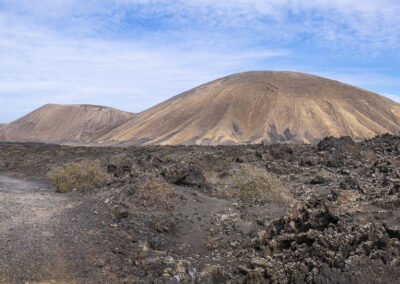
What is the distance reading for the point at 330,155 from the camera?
20.1m

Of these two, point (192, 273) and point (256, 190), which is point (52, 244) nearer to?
point (192, 273)

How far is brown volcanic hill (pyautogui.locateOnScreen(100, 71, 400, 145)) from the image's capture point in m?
63.1

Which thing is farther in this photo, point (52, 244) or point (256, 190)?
point (256, 190)

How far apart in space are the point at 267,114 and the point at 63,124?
62110 mm

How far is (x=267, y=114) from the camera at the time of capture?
6800 cm

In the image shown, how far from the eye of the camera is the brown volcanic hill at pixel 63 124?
9700 cm

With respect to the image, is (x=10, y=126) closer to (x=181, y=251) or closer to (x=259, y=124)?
(x=259, y=124)

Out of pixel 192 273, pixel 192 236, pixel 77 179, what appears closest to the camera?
pixel 192 273

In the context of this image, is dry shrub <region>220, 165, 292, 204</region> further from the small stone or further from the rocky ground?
the small stone

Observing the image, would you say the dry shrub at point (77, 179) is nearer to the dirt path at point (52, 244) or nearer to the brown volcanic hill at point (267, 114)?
the dirt path at point (52, 244)

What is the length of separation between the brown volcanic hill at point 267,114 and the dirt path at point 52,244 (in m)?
49.8

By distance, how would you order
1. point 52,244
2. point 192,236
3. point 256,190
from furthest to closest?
point 256,190 → point 192,236 → point 52,244

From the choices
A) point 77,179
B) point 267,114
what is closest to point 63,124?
point 267,114

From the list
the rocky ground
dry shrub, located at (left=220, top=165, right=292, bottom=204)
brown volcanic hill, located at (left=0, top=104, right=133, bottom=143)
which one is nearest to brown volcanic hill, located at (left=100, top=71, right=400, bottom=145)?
brown volcanic hill, located at (left=0, top=104, right=133, bottom=143)
